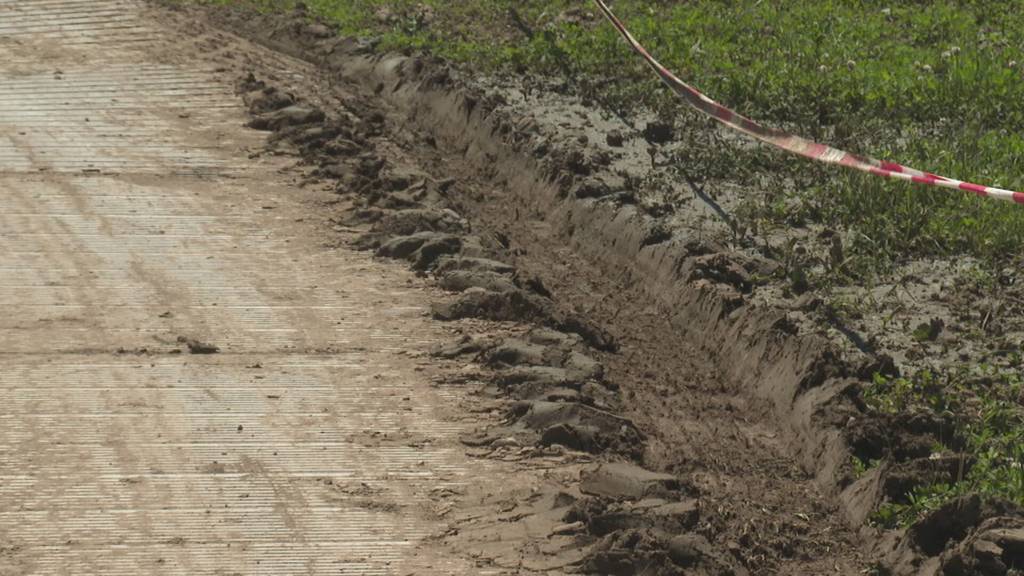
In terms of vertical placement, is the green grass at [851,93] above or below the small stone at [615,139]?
above

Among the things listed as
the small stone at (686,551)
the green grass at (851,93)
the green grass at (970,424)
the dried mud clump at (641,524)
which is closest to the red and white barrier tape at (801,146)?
the green grass at (851,93)

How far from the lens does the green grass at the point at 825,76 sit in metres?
10.2

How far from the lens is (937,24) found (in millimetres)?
15227

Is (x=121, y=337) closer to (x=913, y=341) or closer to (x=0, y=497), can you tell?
(x=0, y=497)

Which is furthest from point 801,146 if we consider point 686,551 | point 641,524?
point 686,551

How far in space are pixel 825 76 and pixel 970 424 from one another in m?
6.21

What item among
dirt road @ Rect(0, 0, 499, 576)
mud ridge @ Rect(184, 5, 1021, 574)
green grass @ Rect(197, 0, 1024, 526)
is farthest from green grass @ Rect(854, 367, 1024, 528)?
dirt road @ Rect(0, 0, 499, 576)

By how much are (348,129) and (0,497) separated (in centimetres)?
657

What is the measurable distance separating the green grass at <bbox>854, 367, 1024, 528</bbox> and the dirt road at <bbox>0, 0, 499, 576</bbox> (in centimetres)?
184

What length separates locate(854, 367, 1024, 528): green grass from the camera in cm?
684

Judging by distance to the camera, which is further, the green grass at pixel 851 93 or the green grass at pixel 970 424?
the green grass at pixel 851 93

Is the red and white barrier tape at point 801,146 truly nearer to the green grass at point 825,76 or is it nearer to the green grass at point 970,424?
the green grass at point 825,76

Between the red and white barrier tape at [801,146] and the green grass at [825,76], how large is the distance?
0.15 metres

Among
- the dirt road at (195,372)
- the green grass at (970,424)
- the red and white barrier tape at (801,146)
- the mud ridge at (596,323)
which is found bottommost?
the dirt road at (195,372)
